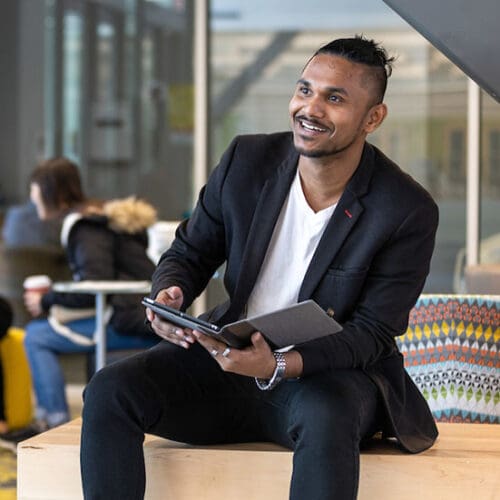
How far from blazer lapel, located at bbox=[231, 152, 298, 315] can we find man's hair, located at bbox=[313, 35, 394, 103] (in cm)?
31

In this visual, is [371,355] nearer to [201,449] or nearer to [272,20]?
[201,449]

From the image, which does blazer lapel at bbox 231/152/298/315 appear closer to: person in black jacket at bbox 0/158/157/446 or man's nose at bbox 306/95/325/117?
man's nose at bbox 306/95/325/117

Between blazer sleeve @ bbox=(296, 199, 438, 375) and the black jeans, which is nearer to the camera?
the black jeans

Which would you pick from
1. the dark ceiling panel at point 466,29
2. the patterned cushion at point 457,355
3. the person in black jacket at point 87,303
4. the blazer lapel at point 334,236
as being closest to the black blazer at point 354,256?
the blazer lapel at point 334,236

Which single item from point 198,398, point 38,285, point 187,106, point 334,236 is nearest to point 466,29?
point 334,236

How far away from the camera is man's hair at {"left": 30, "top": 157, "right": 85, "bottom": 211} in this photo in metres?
6.62

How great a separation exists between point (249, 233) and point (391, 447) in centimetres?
62

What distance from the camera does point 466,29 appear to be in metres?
2.32

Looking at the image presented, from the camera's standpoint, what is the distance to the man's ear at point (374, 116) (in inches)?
115

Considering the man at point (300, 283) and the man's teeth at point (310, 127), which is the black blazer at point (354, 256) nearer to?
the man at point (300, 283)

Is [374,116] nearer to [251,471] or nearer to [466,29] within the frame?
[466,29]

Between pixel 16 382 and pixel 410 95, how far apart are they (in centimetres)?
270

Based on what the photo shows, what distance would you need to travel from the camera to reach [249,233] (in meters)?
2.94

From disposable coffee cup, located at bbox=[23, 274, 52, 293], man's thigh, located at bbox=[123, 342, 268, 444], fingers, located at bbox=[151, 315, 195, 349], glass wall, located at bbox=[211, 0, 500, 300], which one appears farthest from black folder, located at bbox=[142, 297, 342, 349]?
glass wall, located at bbox=[211, 0, 500, 300]
